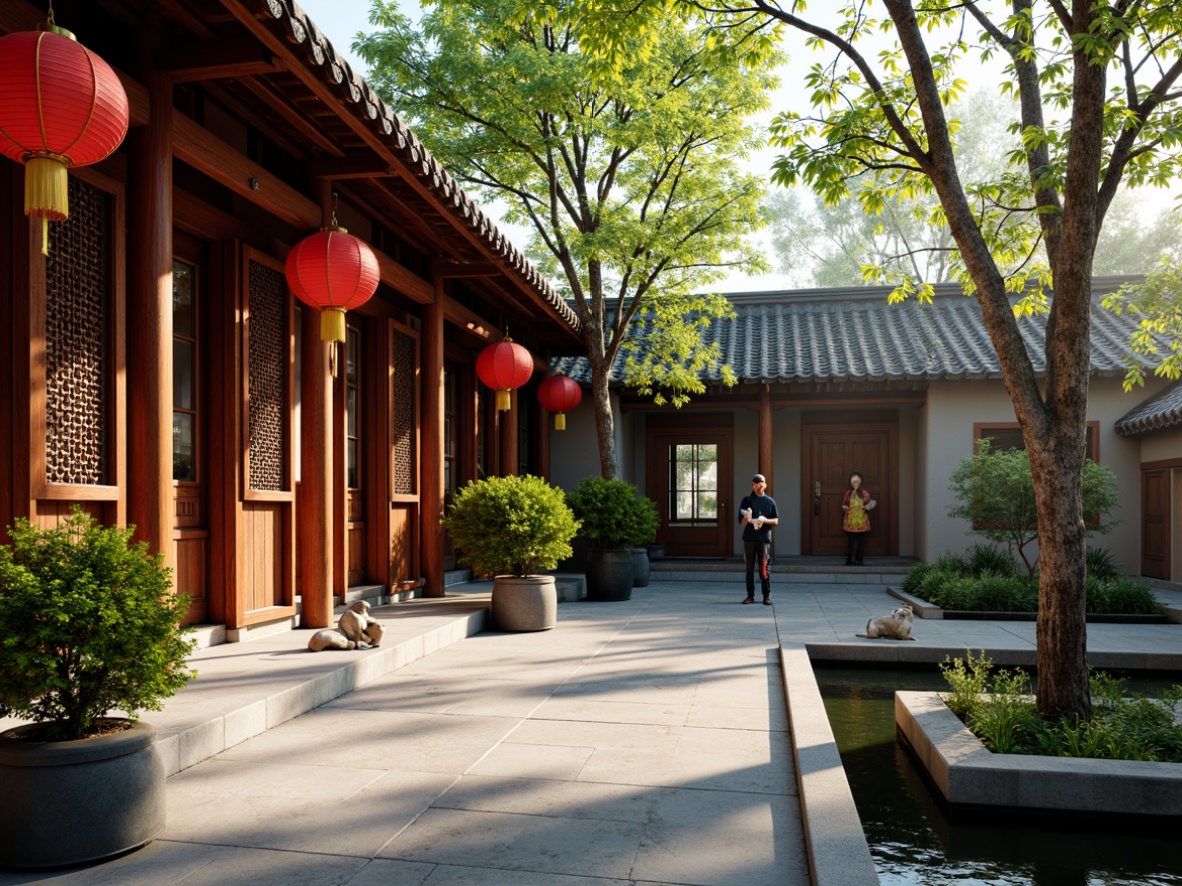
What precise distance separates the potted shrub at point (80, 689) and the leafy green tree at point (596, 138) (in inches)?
338

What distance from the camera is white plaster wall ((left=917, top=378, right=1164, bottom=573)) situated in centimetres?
1286

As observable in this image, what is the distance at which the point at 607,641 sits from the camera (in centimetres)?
772

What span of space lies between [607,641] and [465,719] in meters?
2.82

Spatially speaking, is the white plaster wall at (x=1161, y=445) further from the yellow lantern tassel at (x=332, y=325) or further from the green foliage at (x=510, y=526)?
the yellow lantern tassel at (x=332, y=325)

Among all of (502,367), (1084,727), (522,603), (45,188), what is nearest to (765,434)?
(502,367)

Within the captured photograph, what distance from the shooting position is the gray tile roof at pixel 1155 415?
11.4 metres

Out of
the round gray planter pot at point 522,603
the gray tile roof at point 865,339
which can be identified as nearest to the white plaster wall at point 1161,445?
the gray tile roof at point 865,339

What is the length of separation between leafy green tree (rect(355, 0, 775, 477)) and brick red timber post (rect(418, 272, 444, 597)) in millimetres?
2847

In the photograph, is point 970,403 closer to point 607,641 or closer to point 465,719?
point 607,641

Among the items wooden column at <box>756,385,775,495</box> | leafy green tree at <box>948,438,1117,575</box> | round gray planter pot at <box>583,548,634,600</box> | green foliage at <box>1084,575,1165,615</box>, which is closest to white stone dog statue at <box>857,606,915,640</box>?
green foliage at <box>1084,575,1165,615</box>

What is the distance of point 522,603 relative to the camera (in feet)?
26.6

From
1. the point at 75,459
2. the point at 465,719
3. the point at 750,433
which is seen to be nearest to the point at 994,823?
the point at 465,719

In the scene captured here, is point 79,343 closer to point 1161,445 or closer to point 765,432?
point 765,432

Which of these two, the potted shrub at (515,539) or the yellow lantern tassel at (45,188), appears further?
the potted shrub at (515,539)
